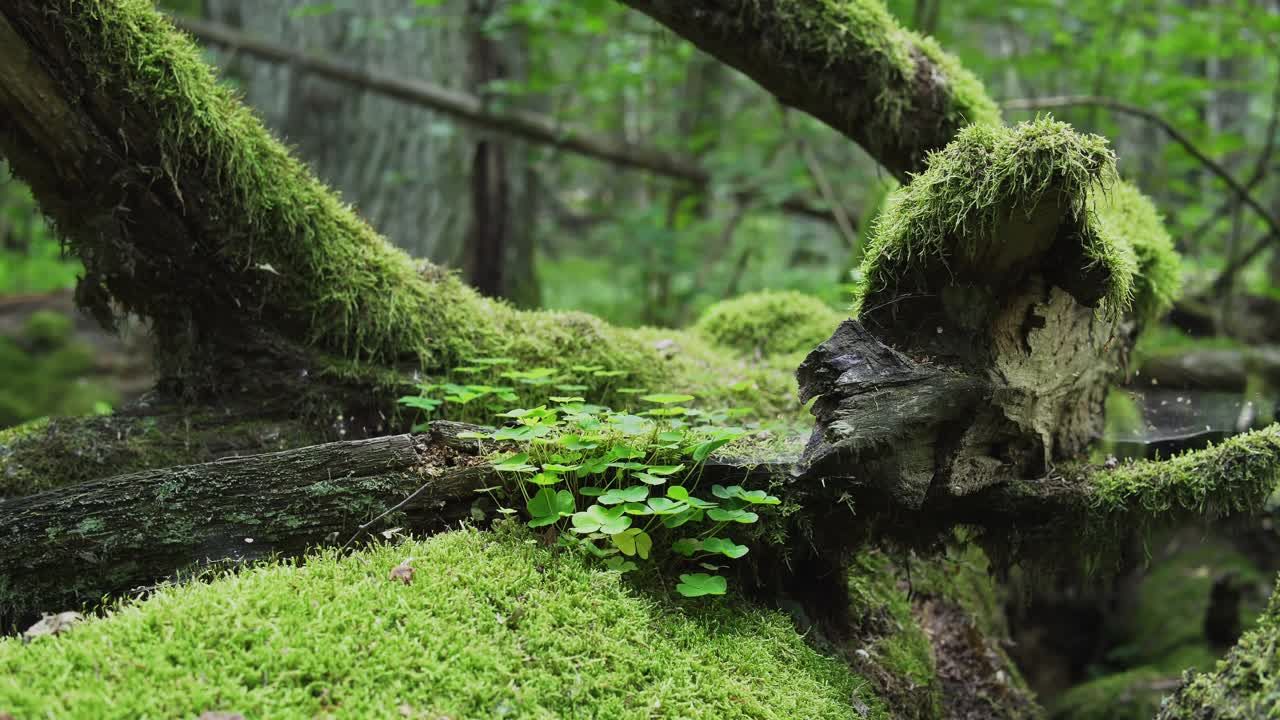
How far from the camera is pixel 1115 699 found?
14.4ft

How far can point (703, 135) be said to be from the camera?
8.79 meters

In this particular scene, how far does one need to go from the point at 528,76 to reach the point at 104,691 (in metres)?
7.80

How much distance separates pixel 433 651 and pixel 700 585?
0.81 meters

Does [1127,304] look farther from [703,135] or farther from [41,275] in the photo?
[41,275]

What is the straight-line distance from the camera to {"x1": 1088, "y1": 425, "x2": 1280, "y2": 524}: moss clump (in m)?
2.49

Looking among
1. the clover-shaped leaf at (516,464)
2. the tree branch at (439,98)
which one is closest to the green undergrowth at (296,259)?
the clover-shaped leaf at (516,464)

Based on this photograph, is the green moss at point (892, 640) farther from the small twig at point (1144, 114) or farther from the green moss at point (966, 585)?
the small twig at point (1144, 114)

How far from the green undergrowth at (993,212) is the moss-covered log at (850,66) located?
1.17 meters

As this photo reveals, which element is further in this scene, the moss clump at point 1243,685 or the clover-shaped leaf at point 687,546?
the clover-shaped leaf at point 687,546

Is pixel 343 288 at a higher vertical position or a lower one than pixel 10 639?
higher

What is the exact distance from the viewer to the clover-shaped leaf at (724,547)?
7.61 ft

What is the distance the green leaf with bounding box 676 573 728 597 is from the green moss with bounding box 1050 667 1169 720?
3.16 meters

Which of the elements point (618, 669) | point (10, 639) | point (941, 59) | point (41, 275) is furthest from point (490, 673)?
point (41, 275)

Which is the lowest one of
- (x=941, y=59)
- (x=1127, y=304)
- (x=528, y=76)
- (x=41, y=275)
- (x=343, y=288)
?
(x=41, y=275)
